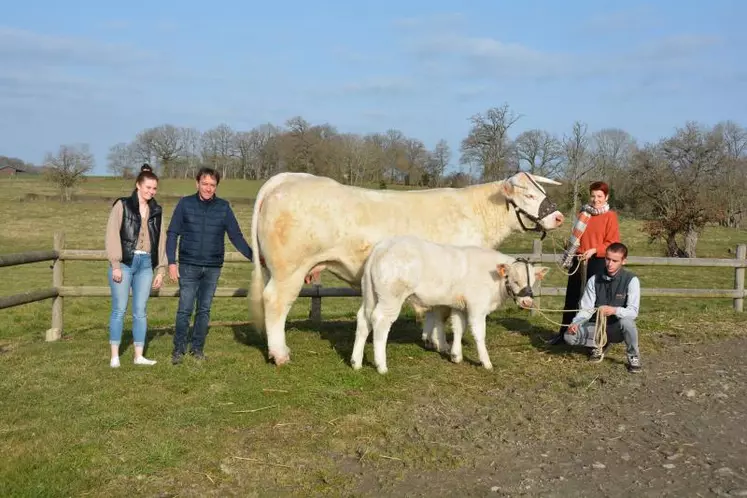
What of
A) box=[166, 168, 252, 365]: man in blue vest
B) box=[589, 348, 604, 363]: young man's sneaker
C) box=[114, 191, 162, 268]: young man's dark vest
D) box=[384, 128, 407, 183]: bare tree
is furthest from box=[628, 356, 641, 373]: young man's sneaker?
box=[384, 128, 407, 183]: bare tree

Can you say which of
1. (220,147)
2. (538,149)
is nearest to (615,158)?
(538,149)

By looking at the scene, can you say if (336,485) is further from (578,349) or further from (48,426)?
(578,349)

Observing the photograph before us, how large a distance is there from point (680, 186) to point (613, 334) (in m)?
22.1

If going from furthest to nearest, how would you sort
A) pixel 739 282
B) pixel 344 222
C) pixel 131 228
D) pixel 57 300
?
pixel 739 282
pixel 57 300
pixel 344 222
pixel 131 228

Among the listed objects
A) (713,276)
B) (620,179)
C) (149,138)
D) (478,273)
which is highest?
(149,138)

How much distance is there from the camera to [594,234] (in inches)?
307

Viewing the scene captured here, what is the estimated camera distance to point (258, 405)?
568cm

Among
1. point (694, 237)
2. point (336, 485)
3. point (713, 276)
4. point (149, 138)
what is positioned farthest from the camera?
point (149, 138)

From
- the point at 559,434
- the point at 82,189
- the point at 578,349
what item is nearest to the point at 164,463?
the point at 559,434

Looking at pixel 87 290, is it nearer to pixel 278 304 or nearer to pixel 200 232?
pixel 200 232

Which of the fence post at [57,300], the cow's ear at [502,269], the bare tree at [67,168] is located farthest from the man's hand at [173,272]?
the bare tree at [67,168]

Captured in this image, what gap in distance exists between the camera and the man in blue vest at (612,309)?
682cm

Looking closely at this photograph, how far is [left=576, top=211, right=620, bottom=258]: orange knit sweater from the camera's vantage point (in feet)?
25.3

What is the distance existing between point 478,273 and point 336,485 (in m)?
3.28
